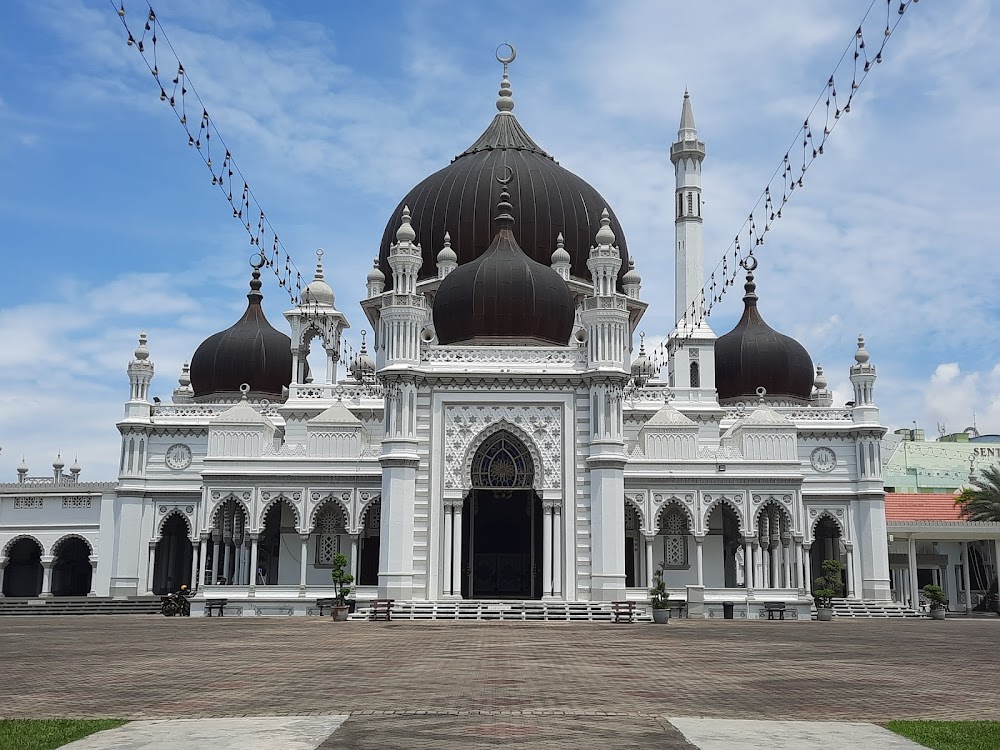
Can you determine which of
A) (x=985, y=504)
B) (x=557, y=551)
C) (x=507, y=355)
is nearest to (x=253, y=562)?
(x=557, y=551)

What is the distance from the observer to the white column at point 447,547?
37062mm

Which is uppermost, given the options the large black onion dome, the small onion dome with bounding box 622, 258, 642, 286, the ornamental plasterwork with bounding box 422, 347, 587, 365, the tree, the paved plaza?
the small onion dome with bounding box 622, 258, 642, 286

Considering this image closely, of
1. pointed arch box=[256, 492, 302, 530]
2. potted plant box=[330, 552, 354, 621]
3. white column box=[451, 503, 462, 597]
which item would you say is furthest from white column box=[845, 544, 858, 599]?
pointed arch box=[256, 492, 302, 530]

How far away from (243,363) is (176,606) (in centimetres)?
1666

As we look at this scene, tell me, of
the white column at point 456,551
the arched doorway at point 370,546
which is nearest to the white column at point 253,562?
the arched doorway at point 370,546

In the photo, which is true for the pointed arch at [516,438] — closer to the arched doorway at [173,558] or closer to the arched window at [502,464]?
the arched window at [502,464]

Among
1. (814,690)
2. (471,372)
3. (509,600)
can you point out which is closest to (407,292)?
(471,372)

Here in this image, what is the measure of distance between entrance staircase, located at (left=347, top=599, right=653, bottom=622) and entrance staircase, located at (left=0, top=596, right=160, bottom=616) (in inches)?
474

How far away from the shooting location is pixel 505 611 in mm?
35469

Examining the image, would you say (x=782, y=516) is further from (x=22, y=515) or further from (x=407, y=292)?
(x=22, y=515)

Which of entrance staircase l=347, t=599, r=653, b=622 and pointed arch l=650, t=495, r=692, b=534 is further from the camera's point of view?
pointed arch l=650, t=495, r=692, b=534

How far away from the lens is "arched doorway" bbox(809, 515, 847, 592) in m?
50.1

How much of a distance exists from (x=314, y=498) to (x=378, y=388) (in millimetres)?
7044

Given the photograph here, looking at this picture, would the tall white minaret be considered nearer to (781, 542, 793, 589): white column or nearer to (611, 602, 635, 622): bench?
(781, 542, 793, 589): white column
